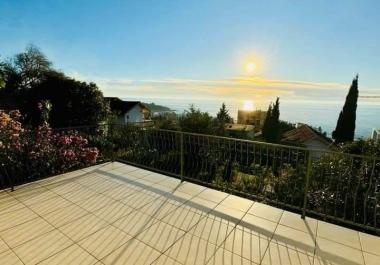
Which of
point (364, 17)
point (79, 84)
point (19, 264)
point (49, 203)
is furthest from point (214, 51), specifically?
point (19, 264)

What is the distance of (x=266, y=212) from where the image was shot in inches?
119

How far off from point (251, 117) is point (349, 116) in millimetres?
27892

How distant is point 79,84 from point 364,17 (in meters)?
10.8

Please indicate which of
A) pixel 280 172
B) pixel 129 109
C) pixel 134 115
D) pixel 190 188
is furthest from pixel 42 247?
pixel 134 115

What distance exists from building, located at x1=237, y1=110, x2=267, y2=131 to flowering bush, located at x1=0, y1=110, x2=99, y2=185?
41083 mm

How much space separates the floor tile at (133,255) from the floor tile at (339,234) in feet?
5.90

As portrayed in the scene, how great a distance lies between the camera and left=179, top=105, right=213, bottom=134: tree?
1259cm

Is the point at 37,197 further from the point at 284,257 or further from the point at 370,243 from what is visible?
the point at 370,243

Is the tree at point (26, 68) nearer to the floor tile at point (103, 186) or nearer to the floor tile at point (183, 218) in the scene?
the floor tile at point (103, 186)

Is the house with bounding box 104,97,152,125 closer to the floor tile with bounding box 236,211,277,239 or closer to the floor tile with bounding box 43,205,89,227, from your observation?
the floor tile with bounding box 43,205,89,227

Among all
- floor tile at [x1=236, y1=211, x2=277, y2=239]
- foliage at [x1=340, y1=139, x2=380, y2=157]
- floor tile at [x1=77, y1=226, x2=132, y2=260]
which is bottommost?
floor tile at [x1=236, y1=211, x2=277, y2=239]

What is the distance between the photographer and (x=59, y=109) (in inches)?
428

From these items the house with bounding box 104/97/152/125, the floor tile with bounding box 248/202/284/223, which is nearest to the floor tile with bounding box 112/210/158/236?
the floor tile with bounding box 248/202/284/223

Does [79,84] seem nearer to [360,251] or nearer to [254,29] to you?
[254,29]
